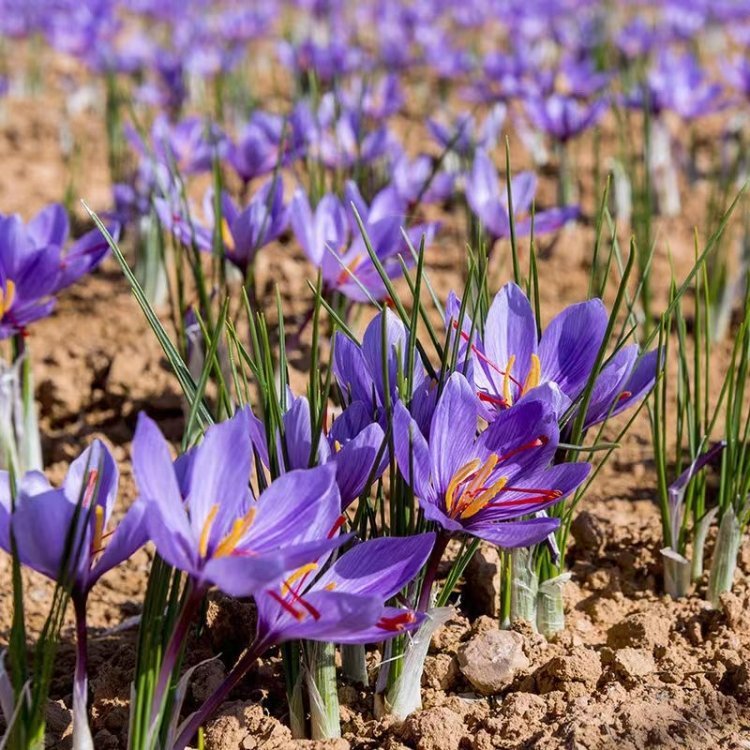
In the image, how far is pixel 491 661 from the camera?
1311 millimetres

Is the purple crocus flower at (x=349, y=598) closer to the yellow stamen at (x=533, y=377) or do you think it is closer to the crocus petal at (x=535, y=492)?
the crocus petal at (x=535, y=492)

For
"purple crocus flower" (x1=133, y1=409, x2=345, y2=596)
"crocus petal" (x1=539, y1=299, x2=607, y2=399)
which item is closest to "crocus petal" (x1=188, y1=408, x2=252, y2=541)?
"purple crocus flower" (x1=133, y1=409, x2=345, y2=596)

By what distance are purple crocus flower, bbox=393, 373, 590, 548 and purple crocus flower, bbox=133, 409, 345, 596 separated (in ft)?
0.39

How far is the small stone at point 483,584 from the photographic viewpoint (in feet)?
4.88

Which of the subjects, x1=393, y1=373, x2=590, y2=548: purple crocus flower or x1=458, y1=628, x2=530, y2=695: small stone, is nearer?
x1=393, y1=373, x2=590, y2=548: purple crocus flower

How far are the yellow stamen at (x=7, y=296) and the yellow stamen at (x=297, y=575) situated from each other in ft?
2.37

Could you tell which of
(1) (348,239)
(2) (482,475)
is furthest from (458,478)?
(1) (348,239)

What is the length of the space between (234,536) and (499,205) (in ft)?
4.78

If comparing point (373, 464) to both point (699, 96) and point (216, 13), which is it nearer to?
point (699, 96)

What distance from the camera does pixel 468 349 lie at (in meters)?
1.21

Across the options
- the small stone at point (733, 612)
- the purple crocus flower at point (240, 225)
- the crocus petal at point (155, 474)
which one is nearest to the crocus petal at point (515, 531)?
the crocus petal at point (155, 474)

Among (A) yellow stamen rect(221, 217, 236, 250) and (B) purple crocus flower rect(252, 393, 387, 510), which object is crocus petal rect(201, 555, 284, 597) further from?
(A) yellow stamen rect(221, 217, 236, 250)

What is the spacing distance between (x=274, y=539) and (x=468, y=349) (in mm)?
313

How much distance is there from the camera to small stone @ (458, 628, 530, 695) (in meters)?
1.31
